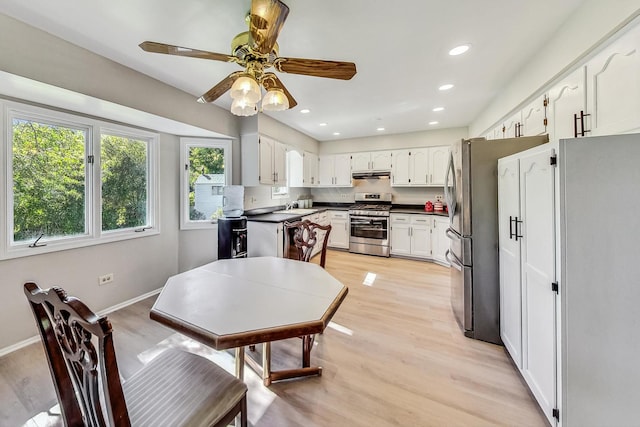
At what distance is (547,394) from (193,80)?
383 cm

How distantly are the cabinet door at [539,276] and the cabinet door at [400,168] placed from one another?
11.2 ft

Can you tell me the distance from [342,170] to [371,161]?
694 millimetres

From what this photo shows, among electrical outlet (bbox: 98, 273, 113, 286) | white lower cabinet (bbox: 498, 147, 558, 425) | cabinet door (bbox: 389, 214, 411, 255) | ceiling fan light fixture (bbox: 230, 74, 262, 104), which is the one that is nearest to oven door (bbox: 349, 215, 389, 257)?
cabinet door (bbox: 389, 214, 411, 255)

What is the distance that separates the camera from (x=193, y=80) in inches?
102

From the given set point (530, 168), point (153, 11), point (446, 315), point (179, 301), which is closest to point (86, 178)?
point (153, 11)

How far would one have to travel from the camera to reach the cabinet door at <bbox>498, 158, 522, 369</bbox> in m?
1.72

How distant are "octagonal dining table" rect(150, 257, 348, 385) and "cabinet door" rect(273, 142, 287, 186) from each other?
8.00 ft

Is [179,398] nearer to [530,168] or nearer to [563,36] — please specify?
[530,168]

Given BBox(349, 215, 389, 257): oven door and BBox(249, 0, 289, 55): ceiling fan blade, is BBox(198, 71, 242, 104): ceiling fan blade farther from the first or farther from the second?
BBox(349, 215, 389, 257): oven door

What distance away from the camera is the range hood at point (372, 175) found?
17.0 feet

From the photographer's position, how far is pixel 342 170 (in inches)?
219

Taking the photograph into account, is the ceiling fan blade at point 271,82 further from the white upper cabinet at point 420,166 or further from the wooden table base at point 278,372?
the white upper cabinet at point 420,166

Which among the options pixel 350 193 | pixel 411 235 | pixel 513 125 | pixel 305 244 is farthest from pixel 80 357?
pixel 350 193

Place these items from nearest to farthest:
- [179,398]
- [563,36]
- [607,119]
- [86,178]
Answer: [179,398] < [607,119] < [563,36] < [86,178]
